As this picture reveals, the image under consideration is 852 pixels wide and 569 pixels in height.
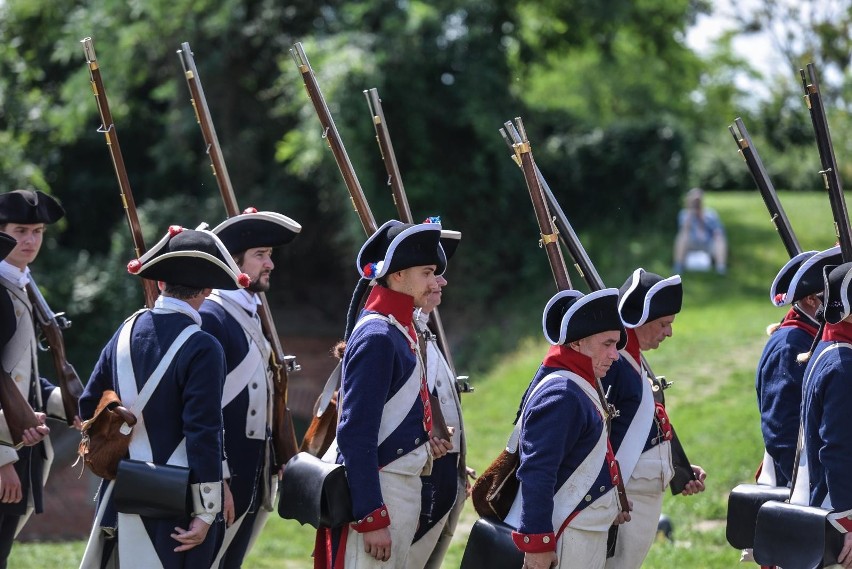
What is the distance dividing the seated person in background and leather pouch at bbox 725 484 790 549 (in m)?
11.9

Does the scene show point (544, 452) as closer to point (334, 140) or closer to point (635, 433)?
point (635, 433)

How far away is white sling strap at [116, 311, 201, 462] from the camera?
493 cm

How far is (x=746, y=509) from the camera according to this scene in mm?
5598

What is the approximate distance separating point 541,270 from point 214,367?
13.9 metres

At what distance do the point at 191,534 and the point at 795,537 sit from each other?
8.19ft

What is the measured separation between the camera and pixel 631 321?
221 inches

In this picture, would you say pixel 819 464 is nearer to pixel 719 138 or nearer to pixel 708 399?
pixel 708 399

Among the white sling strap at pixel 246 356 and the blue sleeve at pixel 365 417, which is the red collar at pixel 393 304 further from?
the white sling strap at pixel 246 356

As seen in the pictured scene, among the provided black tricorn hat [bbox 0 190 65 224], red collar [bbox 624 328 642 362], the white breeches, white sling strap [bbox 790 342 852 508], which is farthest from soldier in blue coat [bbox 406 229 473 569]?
black tricorn hat [bbox 0 190 65 224]

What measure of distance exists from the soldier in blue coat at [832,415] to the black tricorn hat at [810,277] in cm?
47

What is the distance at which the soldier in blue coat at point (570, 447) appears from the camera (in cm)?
464

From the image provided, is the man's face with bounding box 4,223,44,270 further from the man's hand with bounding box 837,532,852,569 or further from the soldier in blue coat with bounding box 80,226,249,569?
the man's hand with bounding box 837,532,852,569

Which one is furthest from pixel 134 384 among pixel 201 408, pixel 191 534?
pixel 191 534

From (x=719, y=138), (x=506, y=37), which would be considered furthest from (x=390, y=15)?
(x=719, y=138)
